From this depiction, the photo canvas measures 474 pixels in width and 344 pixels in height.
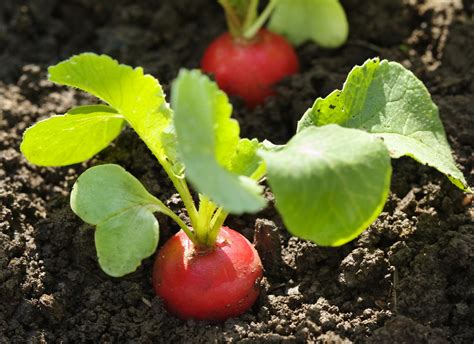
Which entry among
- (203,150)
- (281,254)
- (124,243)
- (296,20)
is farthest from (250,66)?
(203,150)

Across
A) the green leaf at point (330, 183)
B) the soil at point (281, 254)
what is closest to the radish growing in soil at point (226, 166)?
the green leaf at point (330, 183)

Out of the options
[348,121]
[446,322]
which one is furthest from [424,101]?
[446,322]

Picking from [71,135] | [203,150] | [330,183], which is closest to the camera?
[203,150]

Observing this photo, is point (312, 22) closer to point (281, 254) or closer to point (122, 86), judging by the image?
point (281, 254)

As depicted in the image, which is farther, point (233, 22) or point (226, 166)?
point (233, 22)

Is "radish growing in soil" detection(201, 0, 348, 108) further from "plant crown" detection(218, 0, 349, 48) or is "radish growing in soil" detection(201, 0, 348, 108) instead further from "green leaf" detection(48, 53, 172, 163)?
"green leaf" detection(48, 53, 172, 163)

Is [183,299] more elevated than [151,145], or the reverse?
[151,145]

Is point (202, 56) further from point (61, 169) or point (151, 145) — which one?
point (151, 145)
